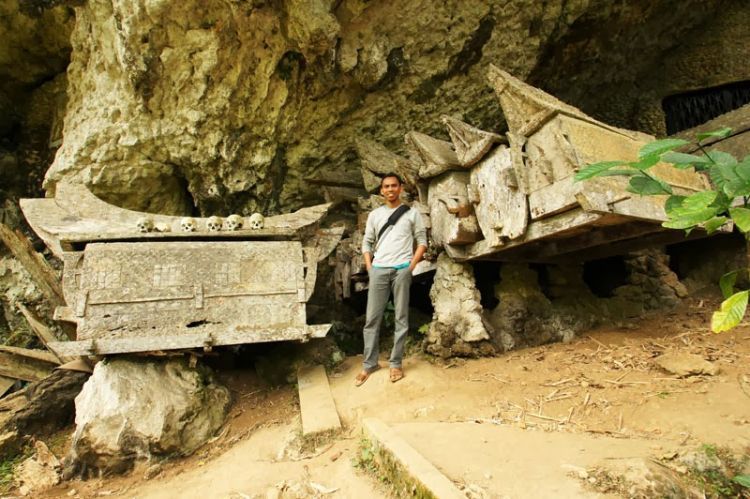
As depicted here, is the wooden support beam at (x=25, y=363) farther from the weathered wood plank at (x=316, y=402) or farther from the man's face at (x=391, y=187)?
the man's face at (x=391, y=187)

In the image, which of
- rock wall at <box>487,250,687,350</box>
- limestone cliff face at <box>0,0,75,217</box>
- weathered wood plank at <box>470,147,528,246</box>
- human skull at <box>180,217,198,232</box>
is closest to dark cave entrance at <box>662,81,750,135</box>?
rock wall at <box>487,250,687,350</box>

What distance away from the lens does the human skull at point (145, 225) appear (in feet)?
15.9

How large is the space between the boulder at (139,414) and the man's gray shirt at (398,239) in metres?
2.48

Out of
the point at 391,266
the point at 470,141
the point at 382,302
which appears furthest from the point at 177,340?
the point at 470,141

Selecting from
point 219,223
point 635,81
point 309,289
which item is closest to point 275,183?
point 219,223

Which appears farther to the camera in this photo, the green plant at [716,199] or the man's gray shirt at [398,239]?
the man's gray shirt at [398,239]

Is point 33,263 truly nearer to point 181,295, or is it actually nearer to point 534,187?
point 181,295

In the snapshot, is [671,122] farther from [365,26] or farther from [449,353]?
[449,353]

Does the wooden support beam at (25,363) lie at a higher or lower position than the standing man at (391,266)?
lower

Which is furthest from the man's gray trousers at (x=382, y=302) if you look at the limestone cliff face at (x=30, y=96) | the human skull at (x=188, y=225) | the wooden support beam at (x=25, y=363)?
the limestone cliff face at (x=30, y=96)

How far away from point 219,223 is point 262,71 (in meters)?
3.08

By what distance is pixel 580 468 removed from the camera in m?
2.19

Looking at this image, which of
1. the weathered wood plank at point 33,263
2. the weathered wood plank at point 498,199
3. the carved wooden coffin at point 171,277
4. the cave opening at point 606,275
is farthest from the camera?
the cave opening at point 606,275

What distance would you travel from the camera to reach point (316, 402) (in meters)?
4.37
